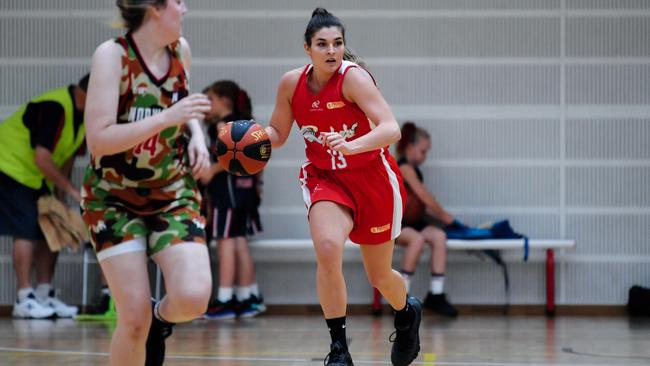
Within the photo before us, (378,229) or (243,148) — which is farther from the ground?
(243,148)

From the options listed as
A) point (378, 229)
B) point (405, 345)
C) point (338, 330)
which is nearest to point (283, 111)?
point (378, 229)

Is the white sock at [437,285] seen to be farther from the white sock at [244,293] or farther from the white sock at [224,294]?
the white sock at [224,294]

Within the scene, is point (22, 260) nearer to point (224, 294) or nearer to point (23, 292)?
point (23, 292)

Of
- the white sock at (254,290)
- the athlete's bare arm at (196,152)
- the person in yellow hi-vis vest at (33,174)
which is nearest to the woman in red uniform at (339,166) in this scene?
the athlete's bare arm at (196,152)

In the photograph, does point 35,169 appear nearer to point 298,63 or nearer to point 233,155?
point 298,63

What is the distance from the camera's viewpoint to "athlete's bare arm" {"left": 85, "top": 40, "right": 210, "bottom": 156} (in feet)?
11.6

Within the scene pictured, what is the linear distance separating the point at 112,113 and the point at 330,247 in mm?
1349

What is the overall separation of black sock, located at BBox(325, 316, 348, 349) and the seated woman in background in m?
3.83

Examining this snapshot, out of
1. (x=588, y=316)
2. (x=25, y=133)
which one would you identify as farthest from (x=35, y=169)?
(x=588, y=316)

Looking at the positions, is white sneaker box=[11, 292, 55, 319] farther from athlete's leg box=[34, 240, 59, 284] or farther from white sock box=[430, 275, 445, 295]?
white sock box=[430, 275, 445, 295]

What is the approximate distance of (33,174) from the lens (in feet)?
28.5

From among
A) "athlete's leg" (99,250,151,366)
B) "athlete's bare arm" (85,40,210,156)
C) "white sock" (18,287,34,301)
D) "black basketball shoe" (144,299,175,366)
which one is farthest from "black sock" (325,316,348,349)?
"white sock" (18,287,34,301)

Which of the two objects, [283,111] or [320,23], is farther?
[283,111]

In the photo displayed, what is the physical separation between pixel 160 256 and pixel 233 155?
1.04m
